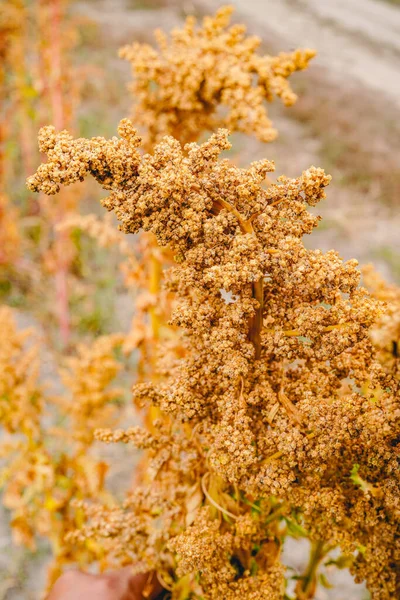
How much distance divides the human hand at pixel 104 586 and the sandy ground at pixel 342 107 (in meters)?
2.97

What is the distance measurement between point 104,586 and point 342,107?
Result: 450cm

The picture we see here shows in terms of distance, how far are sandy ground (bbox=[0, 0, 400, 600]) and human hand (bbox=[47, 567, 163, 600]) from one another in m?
2.97

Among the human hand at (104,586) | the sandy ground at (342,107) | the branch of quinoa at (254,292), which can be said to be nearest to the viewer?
the branch of quinoa at (254,292)

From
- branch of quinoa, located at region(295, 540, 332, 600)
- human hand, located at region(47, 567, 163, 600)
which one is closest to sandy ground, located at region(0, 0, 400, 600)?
branch of quinoa, located at region(295, 540, 332, 600)

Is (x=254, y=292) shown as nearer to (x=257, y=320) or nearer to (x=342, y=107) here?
(x=257, y=320)

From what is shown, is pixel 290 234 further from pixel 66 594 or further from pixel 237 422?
pixel 66 594

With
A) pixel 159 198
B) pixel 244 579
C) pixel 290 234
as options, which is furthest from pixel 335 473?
pixel 159 198

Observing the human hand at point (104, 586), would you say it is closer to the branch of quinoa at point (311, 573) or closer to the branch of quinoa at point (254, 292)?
the branch of quinoa at point (311, 573)

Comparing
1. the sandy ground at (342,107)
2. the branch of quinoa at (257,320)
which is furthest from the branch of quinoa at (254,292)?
the sandy ground at (342,107)

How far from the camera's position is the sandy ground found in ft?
13.2

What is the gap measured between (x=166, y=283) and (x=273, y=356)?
8.6 inches

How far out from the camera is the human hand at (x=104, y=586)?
98 centimetres

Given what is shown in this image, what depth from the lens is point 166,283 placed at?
937mm

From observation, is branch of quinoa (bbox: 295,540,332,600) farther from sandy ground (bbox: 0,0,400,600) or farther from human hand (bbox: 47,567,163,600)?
sandy ground (bbox: 0,0,400,600)
